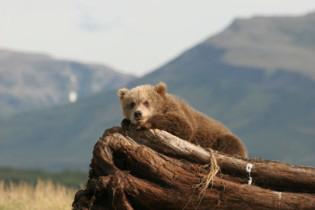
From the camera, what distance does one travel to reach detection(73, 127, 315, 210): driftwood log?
863cm

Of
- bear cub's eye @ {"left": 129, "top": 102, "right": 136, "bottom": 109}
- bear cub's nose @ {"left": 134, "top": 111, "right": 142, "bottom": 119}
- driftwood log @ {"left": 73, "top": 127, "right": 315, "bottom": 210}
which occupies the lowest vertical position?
driftwood log @ {"left": 73, "top": 127, "right": 315, "bottom": 210}

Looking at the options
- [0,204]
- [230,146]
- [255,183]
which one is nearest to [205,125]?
[230,146]

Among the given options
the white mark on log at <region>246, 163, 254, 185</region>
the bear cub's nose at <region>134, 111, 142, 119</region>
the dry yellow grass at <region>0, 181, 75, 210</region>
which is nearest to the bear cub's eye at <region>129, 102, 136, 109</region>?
the bear cub's nose at <region>134, 111, 142, 119</region>

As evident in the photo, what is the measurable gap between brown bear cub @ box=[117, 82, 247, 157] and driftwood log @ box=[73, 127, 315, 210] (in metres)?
1.24

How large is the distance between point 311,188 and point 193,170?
3.96ft

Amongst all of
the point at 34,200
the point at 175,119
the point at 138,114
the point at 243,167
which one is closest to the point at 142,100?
the point at 138,114

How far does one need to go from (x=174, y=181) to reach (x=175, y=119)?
5.97ft

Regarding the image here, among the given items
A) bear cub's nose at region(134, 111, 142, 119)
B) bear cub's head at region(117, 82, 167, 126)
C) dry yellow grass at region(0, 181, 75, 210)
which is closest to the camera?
bear cub's nose at region(134, 111, 142, 119)

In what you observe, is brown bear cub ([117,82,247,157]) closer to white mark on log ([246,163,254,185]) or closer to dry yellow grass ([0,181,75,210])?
white mark on log ([246,163,254,185])

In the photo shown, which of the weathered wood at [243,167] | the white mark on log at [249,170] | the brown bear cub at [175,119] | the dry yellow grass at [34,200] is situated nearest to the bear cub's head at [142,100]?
the brown bear cub at [175,119]

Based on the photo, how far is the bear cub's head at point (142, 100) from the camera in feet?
35.2

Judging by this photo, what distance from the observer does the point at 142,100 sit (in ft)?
36.5

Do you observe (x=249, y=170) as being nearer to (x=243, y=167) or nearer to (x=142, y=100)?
(x=243, y=167)

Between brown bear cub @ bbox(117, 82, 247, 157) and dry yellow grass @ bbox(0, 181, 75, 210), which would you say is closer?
brown bear cub @ bbox(117, 82, 247, 157)
